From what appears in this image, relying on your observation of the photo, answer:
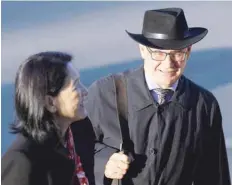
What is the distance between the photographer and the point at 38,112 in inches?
80.8

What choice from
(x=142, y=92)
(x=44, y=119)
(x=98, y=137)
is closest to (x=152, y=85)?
(x=142, y=92)

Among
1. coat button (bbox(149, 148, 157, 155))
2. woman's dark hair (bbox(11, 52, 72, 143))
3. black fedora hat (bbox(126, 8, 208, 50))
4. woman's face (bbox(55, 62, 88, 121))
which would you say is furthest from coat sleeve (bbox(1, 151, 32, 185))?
black fedora hat (bbox(126, 8, 208, 50))

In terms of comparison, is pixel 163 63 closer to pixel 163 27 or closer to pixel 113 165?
pixel 163 27

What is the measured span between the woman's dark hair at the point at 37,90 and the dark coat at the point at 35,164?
0.13 ft

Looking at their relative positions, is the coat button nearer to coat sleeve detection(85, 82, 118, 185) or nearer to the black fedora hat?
coat sleeve detection(85, 82, 118, 185)

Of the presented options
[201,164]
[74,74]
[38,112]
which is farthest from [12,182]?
[201,164]

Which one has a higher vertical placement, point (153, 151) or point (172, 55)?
point (172, 55)

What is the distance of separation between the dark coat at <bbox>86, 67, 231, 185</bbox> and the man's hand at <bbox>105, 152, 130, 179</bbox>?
4 cm

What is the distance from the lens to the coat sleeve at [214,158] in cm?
243

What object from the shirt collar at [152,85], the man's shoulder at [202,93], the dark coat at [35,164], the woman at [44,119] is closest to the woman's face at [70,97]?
the woman at [44,119]

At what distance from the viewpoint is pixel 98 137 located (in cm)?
244

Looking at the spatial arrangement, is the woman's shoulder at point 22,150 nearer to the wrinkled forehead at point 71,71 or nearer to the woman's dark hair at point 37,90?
the woman's dark hair at point 37,90

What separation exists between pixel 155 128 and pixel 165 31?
362 millimetres

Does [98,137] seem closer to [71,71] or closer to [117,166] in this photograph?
[117,166]
